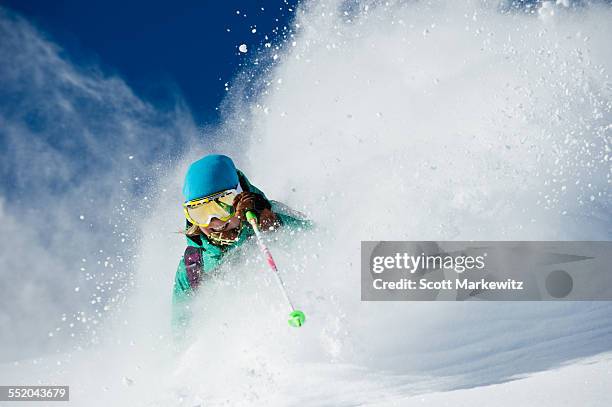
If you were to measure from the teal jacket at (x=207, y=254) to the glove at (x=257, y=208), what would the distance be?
125mm

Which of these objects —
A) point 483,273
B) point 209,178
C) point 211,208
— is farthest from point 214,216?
point 483,273

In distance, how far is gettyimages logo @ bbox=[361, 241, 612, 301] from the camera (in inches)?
149

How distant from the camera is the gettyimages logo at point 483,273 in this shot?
379 centimetres

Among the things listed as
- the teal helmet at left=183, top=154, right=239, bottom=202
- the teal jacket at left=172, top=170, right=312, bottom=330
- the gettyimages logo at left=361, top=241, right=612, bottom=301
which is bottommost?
the gettyimages logo at left=361, top=241, right=612, bottom=301

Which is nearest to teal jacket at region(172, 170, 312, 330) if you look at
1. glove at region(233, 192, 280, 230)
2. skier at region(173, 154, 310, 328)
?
skier at region(173, 154, 310, 328)

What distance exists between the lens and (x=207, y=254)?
175 inches

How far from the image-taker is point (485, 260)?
13.6 feet

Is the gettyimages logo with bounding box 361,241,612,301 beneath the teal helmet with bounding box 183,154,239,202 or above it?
beneath

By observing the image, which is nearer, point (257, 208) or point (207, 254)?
point (257, 208)

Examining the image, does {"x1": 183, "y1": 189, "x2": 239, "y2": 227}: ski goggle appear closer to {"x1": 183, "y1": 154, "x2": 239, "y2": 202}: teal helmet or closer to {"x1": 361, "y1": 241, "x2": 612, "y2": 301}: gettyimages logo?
{"x1": 183, "y1": 154, "x2": 239, "y2": 202}: teal helmet

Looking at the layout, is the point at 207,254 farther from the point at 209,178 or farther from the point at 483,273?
the point at 483,273

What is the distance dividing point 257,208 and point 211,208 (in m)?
0.36

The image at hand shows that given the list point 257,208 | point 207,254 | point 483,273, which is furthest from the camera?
point 207,254

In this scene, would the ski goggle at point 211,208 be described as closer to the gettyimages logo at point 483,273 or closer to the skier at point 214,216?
the skier at point 214,216
